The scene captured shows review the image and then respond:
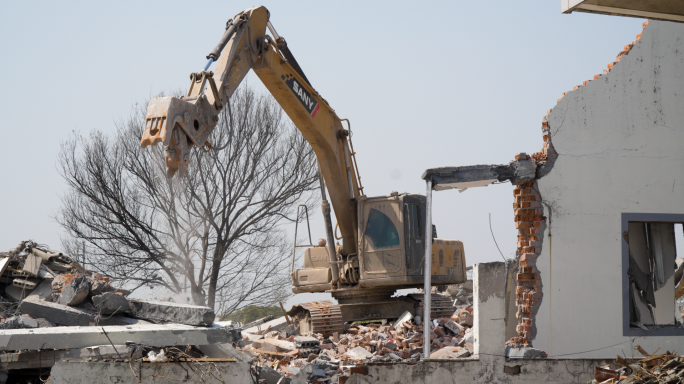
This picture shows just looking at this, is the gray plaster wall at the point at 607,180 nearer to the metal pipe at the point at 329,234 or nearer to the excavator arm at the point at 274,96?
the excavator arm at the point at 274,96

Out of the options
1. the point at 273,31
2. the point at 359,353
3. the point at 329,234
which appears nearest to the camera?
the point at 273,31

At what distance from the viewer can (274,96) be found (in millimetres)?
10672

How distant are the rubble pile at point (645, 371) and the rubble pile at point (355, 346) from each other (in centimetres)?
274

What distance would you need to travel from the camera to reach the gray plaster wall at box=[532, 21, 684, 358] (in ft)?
26.8

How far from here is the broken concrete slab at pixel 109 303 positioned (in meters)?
9.13

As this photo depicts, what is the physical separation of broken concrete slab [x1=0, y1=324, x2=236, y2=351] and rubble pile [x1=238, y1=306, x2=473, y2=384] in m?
1.00

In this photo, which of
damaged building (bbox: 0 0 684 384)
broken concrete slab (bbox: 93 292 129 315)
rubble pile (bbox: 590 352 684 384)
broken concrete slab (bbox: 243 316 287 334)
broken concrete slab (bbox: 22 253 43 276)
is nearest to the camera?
rubble pile (bbox: 590 352 684 384)

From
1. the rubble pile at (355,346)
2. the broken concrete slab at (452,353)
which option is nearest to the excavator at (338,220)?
the rubble pile at (355,346)

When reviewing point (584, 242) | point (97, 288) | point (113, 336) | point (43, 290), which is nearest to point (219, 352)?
point (113, 336)

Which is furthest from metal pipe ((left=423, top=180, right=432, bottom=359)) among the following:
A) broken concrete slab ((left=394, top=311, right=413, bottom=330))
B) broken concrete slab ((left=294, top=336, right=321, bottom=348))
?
broken concrete slab ((left=394, top=311, right=413, bottom=330))

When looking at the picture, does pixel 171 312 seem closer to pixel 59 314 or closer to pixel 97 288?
pixel 97 288

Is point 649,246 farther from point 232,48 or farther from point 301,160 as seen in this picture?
point 301,160

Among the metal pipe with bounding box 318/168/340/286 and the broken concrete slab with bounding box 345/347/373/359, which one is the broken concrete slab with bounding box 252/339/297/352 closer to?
the broken concrete slab with bounding box 345/347/373/359

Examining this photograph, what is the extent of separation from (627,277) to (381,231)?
4489 mm
